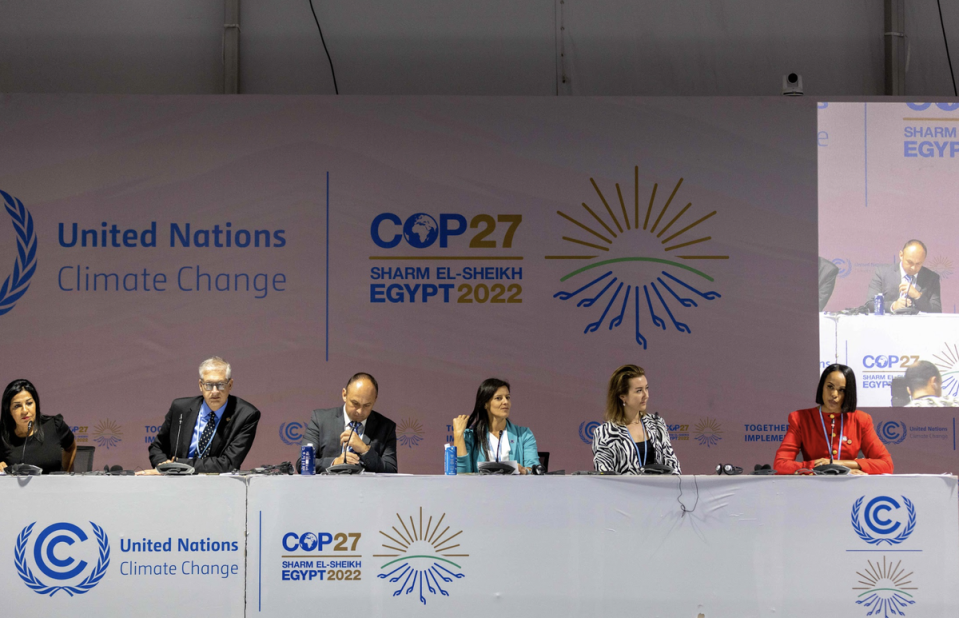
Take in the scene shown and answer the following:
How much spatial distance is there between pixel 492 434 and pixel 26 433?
7.00 feet

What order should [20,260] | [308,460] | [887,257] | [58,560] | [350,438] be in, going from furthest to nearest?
[887,257] → [20,260] → [350,438] → [308,460] → [58,560]

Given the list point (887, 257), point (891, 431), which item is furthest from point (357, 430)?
point (887, 257)

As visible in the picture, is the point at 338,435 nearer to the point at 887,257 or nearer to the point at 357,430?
the point at 357,430

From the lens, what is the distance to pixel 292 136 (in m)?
5.00

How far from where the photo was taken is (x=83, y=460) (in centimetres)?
384

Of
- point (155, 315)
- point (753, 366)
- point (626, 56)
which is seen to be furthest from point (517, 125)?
point (155, 315)

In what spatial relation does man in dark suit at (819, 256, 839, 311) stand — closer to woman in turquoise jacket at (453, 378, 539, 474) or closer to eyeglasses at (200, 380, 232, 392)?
woman in turquoise jacket at (453, 378, 539, 474)

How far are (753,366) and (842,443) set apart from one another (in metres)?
1.25

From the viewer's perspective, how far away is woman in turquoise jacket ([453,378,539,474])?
12.2ft

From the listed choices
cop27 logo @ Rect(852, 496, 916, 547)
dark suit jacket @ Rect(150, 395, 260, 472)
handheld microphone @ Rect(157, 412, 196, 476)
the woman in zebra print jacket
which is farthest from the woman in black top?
cop27 logo @ Rect(852, 496, 916, 547)

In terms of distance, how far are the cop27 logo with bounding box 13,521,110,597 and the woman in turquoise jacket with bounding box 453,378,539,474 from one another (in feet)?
4.86

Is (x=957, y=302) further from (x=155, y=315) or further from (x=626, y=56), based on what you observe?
(x=155, y=315)

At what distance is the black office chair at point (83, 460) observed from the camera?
379 cm

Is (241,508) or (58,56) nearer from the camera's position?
(241,508)
